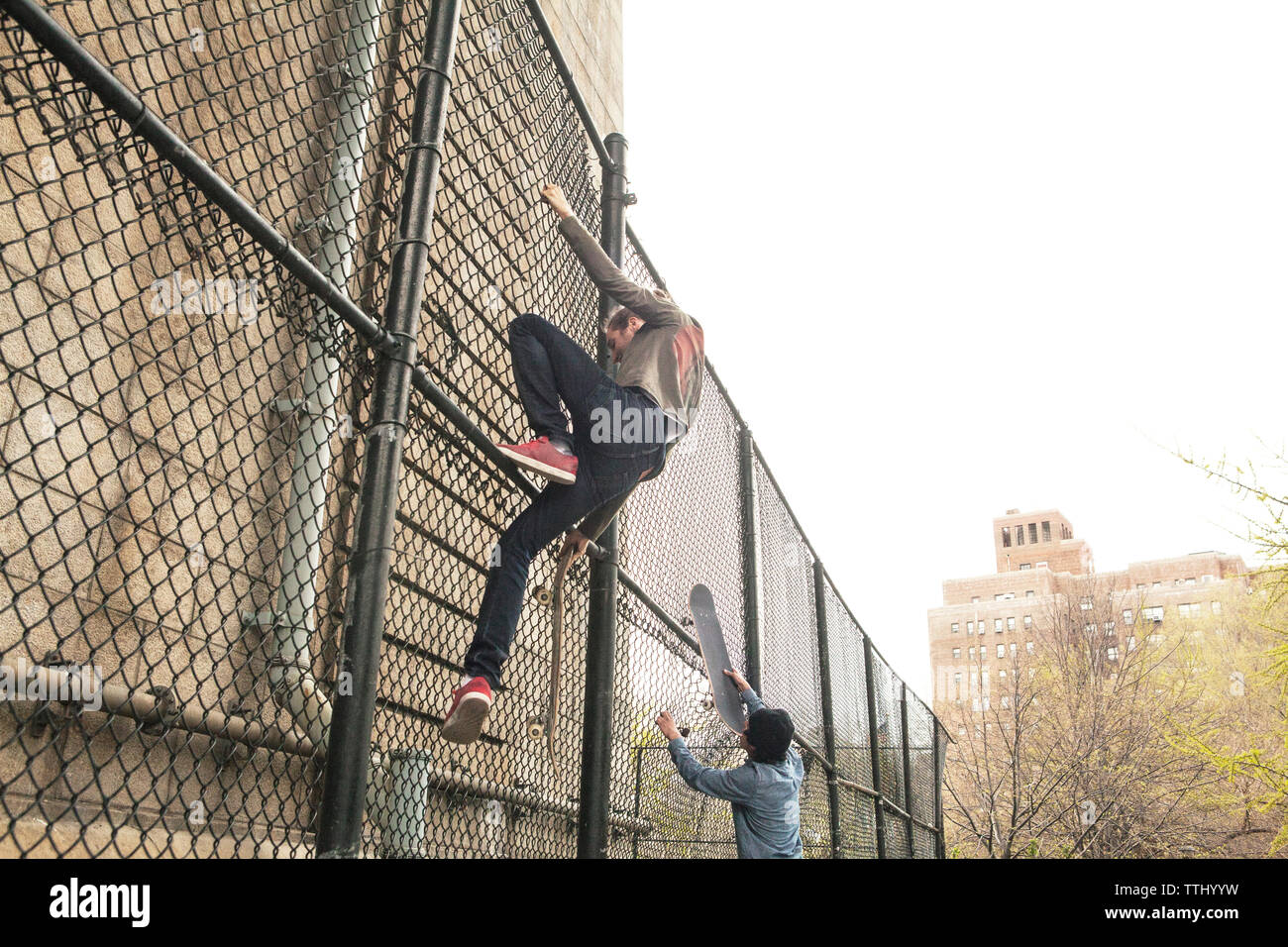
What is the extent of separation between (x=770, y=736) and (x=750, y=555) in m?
2.13

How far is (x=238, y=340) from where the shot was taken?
373 cm

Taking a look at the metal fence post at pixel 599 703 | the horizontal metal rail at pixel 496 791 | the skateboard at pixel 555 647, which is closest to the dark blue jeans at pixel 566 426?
the skateboard at pixel 555 647

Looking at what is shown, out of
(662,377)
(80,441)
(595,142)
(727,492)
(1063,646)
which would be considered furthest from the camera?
(1063,646)

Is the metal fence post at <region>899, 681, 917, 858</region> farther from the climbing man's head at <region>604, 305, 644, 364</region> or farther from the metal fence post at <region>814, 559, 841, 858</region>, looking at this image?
the climbing man's head at <region>604, 305, 644, 364</region>

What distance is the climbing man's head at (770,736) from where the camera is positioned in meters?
4.65

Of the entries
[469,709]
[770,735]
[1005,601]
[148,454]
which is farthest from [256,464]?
[1005,601]

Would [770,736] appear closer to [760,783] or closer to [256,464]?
[760,783]

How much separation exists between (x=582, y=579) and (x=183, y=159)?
294cm

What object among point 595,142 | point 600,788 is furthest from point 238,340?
point 600,788

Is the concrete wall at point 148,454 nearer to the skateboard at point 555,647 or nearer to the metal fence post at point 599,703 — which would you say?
the skateboard at point 555,647

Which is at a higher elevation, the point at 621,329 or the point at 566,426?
the point at 621,329

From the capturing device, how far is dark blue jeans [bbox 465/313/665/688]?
9.78 feet

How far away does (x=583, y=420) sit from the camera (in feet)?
10.2
